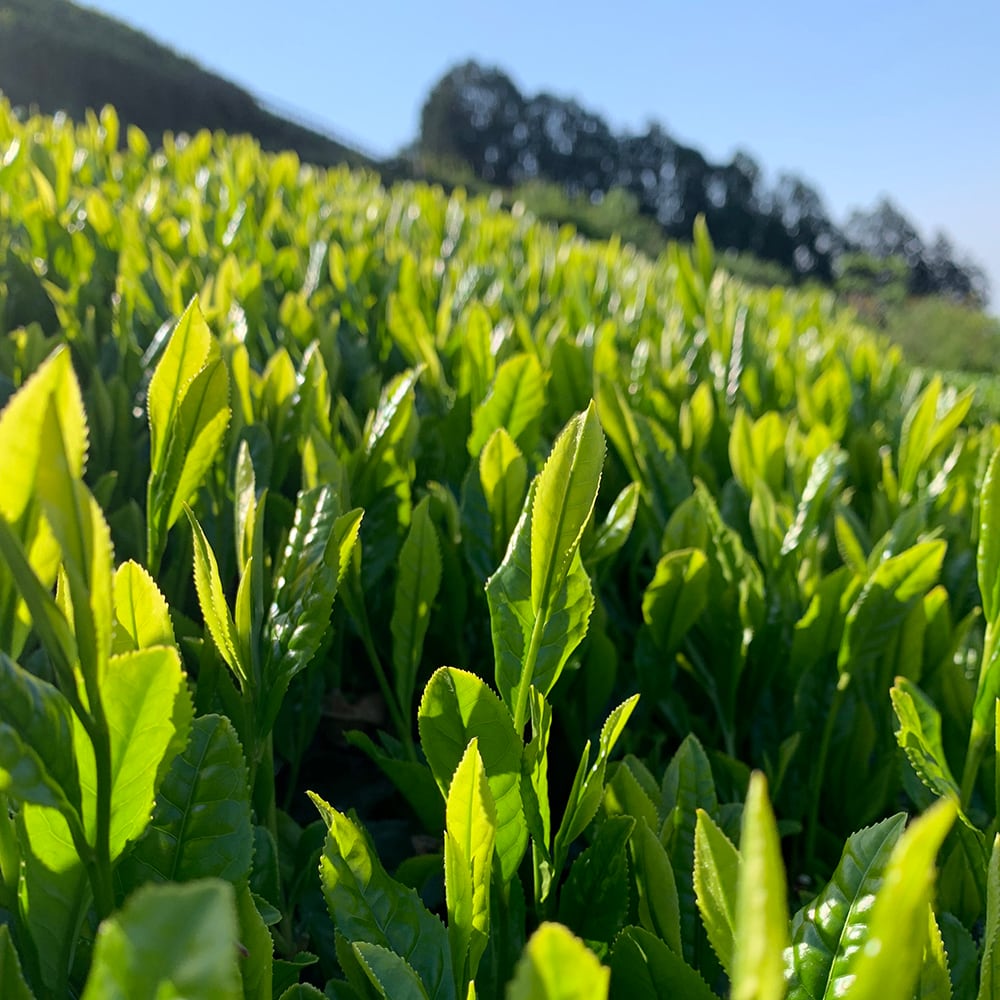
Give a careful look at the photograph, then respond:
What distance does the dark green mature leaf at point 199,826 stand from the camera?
68 centimetres

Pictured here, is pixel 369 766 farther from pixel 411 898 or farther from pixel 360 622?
pixel 411 898

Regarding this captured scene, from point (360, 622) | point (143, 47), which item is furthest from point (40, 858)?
point (143, 47)

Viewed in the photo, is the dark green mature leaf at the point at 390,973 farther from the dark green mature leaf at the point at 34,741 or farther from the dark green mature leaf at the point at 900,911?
the dark green mature leaf at the point at 900,911

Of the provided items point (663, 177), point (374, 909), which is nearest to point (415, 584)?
point (374, 909)

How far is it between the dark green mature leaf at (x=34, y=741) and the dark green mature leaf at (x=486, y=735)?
261 millimetres

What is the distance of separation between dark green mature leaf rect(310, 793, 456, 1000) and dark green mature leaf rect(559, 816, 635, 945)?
5.4 inches

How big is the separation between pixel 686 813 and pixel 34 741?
590 mm

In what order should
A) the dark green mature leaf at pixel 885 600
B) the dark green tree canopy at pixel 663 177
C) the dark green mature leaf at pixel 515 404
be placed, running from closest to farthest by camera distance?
the dark green mature leaf at pixel 885 600, the dark green mature leaf at pixel 515 404, the dark green tree canopy at pixel 663 177

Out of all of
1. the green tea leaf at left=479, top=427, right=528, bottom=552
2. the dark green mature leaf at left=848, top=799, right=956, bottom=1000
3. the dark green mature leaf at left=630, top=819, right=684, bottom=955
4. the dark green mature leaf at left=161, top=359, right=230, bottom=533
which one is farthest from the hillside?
the dark green mature leaf at left=848, top=799, right=956, bottom=1000

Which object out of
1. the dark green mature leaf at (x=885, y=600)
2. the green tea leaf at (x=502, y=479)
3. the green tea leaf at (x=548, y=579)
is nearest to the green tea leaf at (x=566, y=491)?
the green tea leaf at (x=548, y=579)

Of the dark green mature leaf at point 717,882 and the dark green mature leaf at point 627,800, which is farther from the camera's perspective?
the dark green mature leaf at point 627,800

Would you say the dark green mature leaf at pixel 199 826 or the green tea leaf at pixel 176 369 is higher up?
the green tea leaf at pixel 176 369

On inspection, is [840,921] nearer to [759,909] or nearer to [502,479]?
[759,909]

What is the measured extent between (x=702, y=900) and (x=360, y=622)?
2.19 feet
